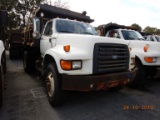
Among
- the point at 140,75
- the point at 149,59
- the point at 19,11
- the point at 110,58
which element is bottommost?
the point at 140,75

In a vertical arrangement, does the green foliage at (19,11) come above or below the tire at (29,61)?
above

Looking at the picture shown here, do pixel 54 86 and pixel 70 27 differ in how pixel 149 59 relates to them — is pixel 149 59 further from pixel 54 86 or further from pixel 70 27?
pixel 54 86

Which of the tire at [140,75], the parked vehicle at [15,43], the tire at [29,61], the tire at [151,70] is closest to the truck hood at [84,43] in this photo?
the tire at [140,75]

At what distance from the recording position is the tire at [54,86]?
3250mm

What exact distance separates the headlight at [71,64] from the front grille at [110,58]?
0.32 meters

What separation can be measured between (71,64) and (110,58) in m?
0.89

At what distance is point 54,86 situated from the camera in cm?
330

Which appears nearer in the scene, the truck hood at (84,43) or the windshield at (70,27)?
the truck hood at (84,43)

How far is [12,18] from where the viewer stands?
2191cm

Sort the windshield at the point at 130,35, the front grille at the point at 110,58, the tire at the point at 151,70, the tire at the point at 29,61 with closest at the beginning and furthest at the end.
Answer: the front grille at the point at 110,58, the tire at the point at 151,70, the windshield at the point at 130,35, the tire at the point at 29,61

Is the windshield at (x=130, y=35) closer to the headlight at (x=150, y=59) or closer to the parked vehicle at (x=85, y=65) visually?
the headlight at (x=150, y=59)

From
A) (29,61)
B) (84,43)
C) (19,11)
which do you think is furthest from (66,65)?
(19,11)

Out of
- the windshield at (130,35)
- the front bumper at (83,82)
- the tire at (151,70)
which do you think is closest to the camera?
the front bumper at (83,82)
